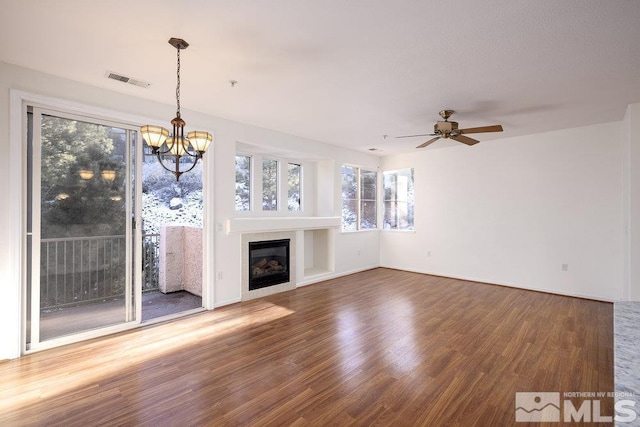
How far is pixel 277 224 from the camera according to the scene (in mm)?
5109

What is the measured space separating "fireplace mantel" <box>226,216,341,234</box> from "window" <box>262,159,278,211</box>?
599 millimetres

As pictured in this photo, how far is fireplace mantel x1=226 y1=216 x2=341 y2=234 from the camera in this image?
448 centimetres

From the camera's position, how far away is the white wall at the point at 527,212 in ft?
15.3

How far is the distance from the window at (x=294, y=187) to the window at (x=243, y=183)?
0.91 metres

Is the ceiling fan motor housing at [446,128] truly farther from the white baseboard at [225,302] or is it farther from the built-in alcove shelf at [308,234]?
the white baseboard at [225,302]

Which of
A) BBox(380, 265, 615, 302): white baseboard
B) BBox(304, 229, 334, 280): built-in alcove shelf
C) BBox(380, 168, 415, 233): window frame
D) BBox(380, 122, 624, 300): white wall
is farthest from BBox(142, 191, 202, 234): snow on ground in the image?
BBox(380, 265, 615, 302): white baseboard

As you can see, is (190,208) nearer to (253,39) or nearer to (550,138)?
(253,39)

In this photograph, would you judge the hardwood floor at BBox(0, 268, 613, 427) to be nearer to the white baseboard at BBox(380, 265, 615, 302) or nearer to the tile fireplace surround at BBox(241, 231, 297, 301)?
the tile fireplace surround at BBox(241, 231, 297, 301)

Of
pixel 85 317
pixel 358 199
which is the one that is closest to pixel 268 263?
Result: pixel 85 317

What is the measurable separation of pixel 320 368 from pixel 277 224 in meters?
2.80

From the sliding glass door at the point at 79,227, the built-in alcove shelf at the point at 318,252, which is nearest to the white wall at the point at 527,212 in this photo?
the built-in alcove shelf at the point at 318,252

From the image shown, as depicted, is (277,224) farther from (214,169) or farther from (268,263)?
(214,169)

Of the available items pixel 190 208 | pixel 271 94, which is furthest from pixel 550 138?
pixel 190 208

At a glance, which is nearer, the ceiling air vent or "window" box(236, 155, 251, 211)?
the ceiling air vent
